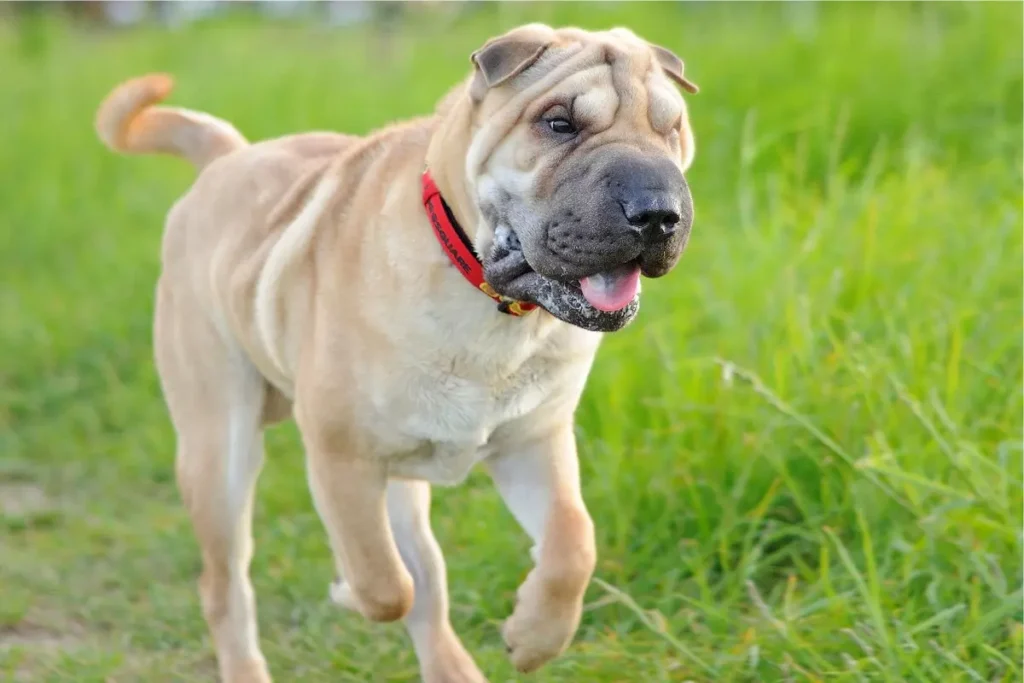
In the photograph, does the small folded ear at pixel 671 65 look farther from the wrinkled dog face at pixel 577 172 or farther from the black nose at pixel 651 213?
the black nose at pixel 651 213

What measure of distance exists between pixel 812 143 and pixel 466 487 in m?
2.61

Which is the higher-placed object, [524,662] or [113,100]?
[113,100]

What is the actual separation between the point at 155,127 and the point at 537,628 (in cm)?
217

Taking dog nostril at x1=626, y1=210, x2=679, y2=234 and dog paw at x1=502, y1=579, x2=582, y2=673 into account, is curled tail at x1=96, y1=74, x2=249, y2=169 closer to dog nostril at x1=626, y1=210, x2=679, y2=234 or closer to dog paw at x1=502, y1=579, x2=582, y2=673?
dog paw at x1=502, y1=579, x2=582, y2=673

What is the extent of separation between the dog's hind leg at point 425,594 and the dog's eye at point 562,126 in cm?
140

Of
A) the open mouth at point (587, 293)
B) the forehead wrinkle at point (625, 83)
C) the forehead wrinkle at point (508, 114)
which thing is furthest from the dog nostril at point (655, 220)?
the forehead wrinkle at point (508, 114)

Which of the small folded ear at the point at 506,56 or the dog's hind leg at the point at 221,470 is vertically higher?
the small folded ear at the point at 506,56

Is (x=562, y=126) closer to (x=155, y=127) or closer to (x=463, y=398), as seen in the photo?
(x=463, y=398)

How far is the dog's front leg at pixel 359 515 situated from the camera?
3.48m

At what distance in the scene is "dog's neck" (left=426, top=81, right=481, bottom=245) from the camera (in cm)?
323

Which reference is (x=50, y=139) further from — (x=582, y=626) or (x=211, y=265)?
(x=582, y=626)

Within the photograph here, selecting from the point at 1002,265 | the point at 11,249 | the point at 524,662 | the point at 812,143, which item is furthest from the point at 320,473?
the point at 11,249

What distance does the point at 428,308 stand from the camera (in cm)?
332

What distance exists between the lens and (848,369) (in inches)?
178
